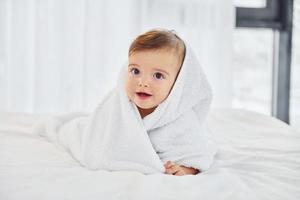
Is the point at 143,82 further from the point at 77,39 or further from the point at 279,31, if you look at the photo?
the point at 279,31

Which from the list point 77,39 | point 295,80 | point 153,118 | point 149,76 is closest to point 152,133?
point 153,118

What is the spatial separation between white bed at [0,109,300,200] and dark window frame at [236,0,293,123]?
1.55 m

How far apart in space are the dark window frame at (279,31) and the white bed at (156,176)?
1.55 metres

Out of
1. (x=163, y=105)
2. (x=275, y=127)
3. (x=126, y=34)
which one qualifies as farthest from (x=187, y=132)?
(x=126, y=34)

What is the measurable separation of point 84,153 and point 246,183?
16.8 inches

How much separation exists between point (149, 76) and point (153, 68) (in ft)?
0.08

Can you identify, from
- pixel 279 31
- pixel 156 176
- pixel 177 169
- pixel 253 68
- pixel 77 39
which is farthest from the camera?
pixel 253 68

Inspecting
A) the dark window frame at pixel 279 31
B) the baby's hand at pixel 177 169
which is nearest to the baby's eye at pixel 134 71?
the baby's hand at pixel 177 169

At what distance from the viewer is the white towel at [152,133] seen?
1.13 m

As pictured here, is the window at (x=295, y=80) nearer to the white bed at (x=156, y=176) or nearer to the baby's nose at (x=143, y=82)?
the white bed at (x=156, y=176)

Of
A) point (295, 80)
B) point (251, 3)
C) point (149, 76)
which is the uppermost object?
point (251, 3)

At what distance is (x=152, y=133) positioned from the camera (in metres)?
1.24

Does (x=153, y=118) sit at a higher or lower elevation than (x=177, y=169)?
higher

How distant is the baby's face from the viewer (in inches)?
46.6
